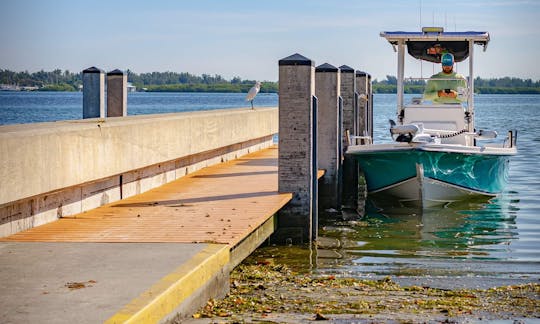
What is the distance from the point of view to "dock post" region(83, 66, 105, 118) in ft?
56.1

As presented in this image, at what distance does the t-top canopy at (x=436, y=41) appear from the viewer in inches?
815

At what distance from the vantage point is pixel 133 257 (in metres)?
8.02

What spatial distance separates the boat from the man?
12 centimetres

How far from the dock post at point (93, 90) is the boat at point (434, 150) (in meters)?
5.00

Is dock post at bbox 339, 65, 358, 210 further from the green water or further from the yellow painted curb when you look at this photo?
the yellow painted curb

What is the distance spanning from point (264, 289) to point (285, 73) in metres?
4.01

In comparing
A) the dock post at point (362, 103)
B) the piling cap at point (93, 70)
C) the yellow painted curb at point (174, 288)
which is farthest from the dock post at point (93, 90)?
the dock post at point (362, 103)

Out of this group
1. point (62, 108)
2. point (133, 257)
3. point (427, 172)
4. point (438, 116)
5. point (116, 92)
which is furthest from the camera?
point (62, 108)

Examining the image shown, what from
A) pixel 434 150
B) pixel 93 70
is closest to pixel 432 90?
pixel 434 150

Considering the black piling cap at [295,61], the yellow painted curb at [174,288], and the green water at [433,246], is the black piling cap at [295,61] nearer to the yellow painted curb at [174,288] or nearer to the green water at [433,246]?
the green water at [433,246]

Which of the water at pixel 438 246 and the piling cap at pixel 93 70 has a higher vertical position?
the piling cap at pixel 93 70

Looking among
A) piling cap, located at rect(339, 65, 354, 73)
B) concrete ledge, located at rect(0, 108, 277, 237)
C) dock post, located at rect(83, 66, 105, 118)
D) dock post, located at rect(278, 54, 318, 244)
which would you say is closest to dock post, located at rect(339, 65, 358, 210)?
piling cap, located at rect(339, 65, 354, 73)

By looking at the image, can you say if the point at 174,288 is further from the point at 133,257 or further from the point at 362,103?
the point at 362,103

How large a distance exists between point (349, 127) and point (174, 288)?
46.4 ft
